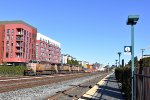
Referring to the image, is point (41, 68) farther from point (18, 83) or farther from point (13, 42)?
point (13, 42)

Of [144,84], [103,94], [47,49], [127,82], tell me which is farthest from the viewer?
[47,49]

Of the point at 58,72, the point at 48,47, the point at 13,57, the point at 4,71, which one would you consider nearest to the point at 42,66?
the point at 4,71

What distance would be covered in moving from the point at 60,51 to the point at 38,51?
49225 mm

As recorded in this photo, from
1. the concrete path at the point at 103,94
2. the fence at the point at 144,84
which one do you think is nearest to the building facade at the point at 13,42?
the concrete path at the point at 103,94

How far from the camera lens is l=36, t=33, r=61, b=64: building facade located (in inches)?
5720

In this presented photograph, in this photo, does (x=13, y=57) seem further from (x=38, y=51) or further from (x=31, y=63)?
(x=31, y=63)

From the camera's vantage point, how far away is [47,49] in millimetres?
159625

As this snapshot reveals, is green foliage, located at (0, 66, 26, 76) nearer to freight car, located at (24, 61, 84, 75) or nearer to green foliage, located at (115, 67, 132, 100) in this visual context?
freight car, located at (24, 61, 84, 75)

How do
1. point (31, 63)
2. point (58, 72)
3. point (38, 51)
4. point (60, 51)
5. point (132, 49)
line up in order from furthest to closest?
1. point (60, 51)
2. point (38, 51)
3. point (58, 72)
4. point (31, 63)
5. point (132, 49)

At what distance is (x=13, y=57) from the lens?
370 ft

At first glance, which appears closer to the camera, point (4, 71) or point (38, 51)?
point (4, 71)

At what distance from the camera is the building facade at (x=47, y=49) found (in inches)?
5720

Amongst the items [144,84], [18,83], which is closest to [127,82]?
[144,84]

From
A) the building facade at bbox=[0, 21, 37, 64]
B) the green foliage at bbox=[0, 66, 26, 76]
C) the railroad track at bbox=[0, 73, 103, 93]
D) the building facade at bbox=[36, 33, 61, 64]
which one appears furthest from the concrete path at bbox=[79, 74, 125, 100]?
the building facade at bbox=[36, 33, 61, 64]
